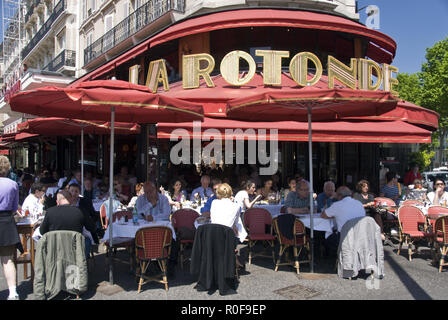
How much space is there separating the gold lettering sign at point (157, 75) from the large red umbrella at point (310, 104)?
363cm

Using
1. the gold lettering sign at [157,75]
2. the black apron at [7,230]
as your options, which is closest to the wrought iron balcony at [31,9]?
the gold lettering sign at [157,75]

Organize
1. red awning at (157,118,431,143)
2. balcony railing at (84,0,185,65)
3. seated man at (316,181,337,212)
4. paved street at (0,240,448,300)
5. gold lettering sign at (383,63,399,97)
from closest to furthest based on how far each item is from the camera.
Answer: paved street at (0,240,448,300)
seated man at (316,181,337,212)
red awning at (157,118,431,143)
gold lettering sign at (383,63,399,97)
balcony railing at (84,0,185,65)

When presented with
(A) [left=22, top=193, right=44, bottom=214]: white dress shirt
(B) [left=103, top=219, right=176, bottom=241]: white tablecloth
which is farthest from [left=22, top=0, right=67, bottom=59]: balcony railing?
(B) [left=103, top=219, right=176, bottom=241]: white tablecloth

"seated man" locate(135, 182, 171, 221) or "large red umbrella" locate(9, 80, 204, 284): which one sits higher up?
"large red umbrella" locate(9, 80, 204, 284)

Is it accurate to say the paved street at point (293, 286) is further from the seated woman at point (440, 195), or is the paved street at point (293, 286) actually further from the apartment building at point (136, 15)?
the apartment building at point (136, 15)

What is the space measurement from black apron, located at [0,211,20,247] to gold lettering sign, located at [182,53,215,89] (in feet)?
20.0

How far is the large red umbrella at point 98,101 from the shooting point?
16.5 ft

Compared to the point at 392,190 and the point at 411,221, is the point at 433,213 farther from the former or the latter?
the point at 392,190

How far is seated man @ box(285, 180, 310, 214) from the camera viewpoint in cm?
687

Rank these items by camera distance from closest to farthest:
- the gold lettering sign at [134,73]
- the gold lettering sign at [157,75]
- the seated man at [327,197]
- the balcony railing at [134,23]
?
the seated man at [327,197] → the gold lettering sign at [157,75] → the gold lettering sign at [134,73] → the balcony railing at [134,23]

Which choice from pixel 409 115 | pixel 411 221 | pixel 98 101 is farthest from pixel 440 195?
pixel 98 101

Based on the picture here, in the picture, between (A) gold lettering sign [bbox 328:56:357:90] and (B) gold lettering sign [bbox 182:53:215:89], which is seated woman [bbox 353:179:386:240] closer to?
(A) gold lettering sign [bbox 328:56:357:90]

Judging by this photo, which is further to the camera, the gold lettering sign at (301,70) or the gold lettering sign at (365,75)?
the gold lettering sign at (365,75)
